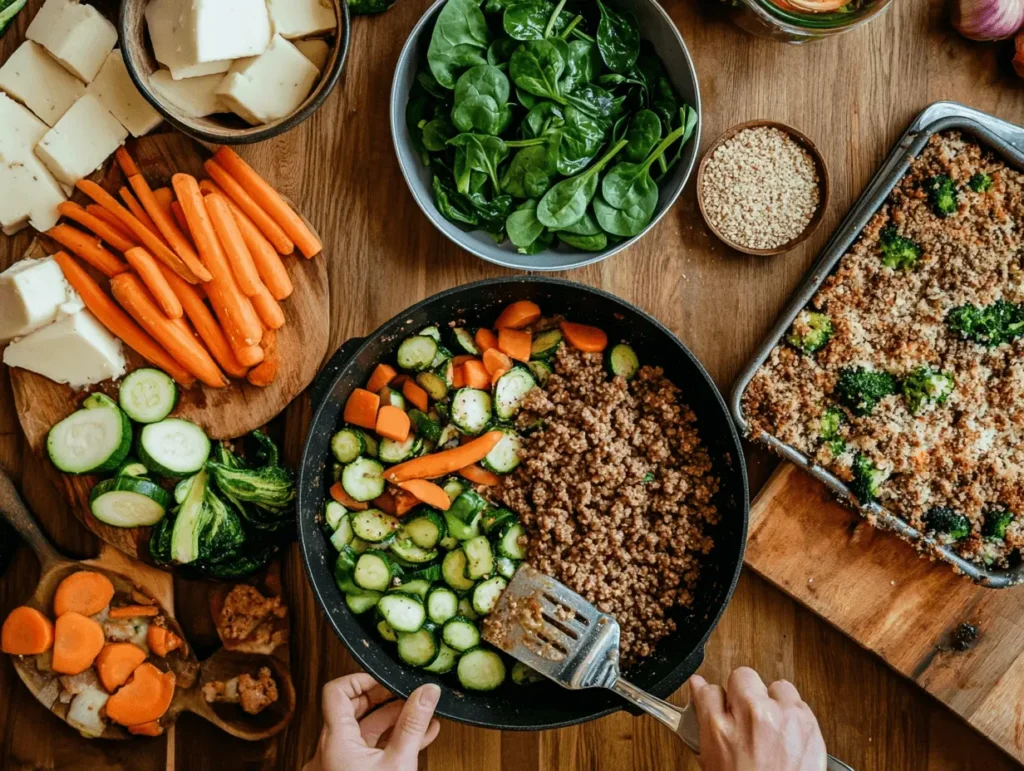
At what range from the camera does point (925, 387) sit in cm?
244

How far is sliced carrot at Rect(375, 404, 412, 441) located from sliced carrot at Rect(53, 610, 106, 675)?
1.06 meters

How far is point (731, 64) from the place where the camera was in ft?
8.74

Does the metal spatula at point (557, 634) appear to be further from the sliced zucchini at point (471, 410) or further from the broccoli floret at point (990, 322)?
the broccoli floret at point (990, 322)

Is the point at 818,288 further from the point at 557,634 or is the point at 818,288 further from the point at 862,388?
the point at 557,634

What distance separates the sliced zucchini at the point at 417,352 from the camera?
248 cm

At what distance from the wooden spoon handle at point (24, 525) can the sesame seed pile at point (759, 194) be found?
2276mm

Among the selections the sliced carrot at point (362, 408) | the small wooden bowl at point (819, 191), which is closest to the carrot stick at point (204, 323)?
the sliced carrot at point (362, 408)

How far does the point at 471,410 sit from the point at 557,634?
68 centimetres

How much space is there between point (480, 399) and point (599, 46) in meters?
1.12

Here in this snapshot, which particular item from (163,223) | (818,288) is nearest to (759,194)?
(818,288)

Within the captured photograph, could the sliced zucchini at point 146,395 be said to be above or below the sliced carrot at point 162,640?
above

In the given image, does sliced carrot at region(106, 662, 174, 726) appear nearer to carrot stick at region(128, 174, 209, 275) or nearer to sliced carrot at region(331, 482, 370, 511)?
sliced carrot at region(331, 482, 370, 511)

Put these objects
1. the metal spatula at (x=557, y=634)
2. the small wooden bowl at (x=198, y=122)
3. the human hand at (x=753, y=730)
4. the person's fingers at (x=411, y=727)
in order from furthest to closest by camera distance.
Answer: the small wooden bowl at (x=198, y=122)
the metal spatula at (x=557, y=634)
the person's fingers at (x=411, y=727)
the human hand at (x=753, y=730)

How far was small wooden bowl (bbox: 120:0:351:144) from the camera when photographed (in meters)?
2.37
